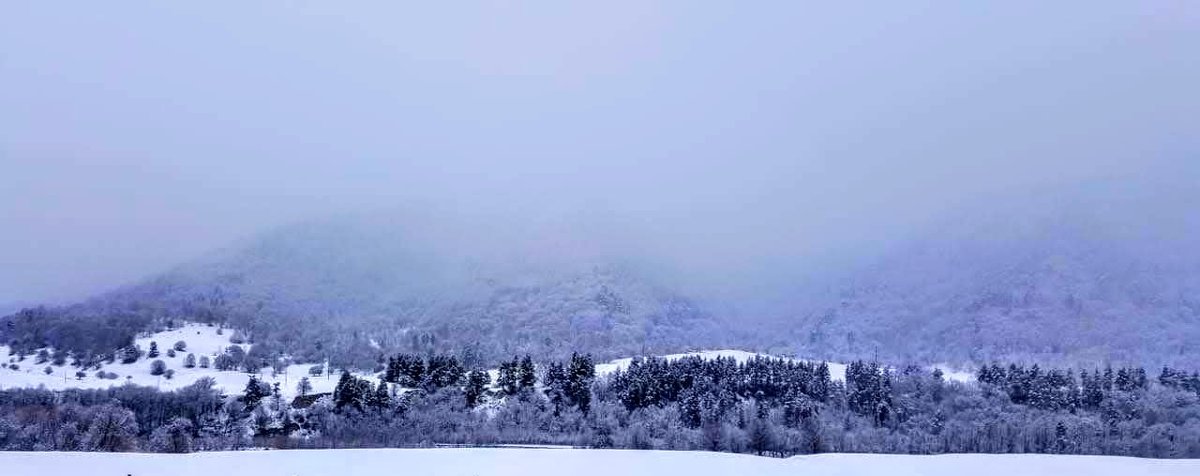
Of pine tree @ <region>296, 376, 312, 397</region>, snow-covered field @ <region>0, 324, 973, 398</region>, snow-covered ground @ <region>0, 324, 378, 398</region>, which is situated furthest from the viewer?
snow-covered field @ <region>0, 324, 973, 398</region>

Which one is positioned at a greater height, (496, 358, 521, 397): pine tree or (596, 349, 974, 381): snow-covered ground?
(496, 358, 521, 397): pine tree

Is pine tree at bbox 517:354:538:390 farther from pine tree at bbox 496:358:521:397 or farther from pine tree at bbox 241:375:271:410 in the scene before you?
pine tree at bbox 241:375:271:410

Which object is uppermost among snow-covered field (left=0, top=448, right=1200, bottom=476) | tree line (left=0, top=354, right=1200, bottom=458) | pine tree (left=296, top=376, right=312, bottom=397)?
snow-covered field (left=0, top=448, right=1200, bottom=476)

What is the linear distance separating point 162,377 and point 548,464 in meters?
114

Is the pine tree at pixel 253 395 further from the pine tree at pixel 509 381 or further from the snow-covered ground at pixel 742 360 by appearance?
the snow-covered ground at pixel 742 360

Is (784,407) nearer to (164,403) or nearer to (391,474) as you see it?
(391,474)

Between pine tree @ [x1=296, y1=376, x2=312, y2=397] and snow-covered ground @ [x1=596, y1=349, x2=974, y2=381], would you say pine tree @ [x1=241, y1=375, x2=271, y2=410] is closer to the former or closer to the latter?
pine tree @ [x1=296, y1=376, x2=312, y2=397]

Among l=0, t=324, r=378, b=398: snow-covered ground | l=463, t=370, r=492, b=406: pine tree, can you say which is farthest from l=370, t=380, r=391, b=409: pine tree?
l=0, t=324, r=378, b=398: snow-covered ground

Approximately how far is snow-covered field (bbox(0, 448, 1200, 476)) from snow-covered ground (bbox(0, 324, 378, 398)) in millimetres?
76201

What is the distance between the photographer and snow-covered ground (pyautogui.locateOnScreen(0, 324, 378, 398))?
13300 centimetres

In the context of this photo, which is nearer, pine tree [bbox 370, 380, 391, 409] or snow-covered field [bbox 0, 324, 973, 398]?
pine tree [bbox 370, 380, 391, 409]

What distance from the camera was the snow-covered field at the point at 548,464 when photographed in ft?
151

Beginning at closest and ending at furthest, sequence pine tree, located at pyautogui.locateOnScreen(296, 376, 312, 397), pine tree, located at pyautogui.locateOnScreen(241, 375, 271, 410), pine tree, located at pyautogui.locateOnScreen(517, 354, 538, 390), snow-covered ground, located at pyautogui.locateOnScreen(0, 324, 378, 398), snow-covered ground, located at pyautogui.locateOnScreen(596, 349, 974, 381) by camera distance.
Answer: pine tree, located at pyautogui.locateOnScreen(241, 375, 271, 410), pine tree, located at pyautogui.locateOnScreen(517, 354, 538, 390), pine tree, located at pyautogui.locateOnScreen(296, 376, 312, 397), snow-covered ground, located at pyautogui.locateOnScreen(0, 324, 378, 398), snow-covered ground, located at pyautogui.locateOnScreen(596, 349, 974, 381)

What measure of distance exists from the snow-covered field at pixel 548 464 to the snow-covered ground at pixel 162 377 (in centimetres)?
7620
